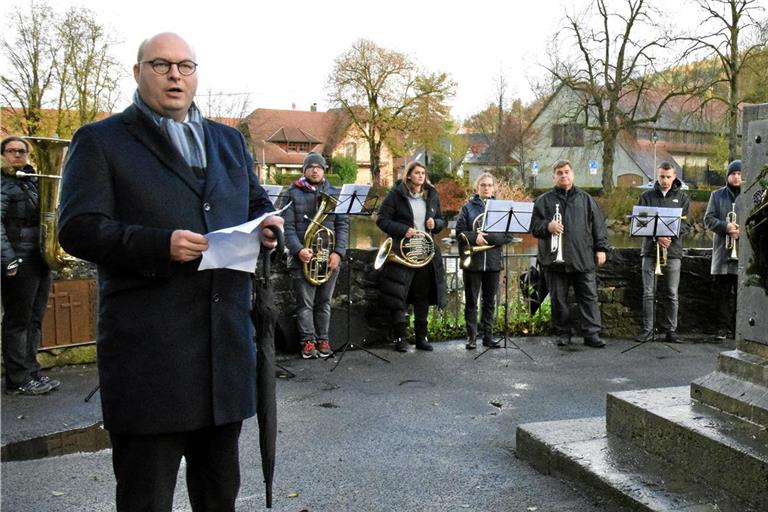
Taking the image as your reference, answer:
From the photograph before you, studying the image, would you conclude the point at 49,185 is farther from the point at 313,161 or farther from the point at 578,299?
the point at 578,299

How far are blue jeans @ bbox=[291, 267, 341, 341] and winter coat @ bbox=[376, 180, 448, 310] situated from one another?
64 centimetres

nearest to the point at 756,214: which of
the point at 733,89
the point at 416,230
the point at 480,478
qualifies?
the point at 480,478

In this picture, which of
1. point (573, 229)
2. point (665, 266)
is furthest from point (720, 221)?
point (573, 229)

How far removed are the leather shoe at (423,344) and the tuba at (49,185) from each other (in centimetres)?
400

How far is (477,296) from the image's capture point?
343 inches

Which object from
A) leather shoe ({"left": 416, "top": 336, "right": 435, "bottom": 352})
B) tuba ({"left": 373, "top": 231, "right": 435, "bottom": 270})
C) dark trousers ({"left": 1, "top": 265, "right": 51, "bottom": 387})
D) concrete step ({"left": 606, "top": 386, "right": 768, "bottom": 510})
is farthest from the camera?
leather shoe ({"left": 416, "top": 336, "right": 435, "bottom": 352})

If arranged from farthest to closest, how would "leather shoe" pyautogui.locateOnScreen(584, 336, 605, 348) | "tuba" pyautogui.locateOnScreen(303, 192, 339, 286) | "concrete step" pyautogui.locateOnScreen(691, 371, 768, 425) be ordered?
"leather shoe" pyautogui.locateOnScreen(584, 336, 605, 348) < "tuba" pyautogui.locateOnScreen(303, 192, 339, 286) < "concrete step" pyautogui.locateOnScreen(691, 371, 768, 425)

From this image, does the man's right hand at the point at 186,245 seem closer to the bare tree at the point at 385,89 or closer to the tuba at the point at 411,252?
the tuba at the point at 411,252

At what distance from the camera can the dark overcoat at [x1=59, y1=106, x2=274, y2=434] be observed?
8.00ft

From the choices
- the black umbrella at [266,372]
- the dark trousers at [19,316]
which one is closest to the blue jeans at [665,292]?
the dark trousers at [19,316]

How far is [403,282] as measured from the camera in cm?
848

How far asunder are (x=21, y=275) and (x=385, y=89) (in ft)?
176

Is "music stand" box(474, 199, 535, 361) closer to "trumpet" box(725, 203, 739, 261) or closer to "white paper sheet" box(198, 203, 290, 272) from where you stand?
"trumpet" box(725, 203, 739, 261)

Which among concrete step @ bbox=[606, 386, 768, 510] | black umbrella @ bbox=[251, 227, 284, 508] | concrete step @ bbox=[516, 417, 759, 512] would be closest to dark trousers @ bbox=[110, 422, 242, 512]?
black umbrella @ bbox=[251, 227, 284, 508]
